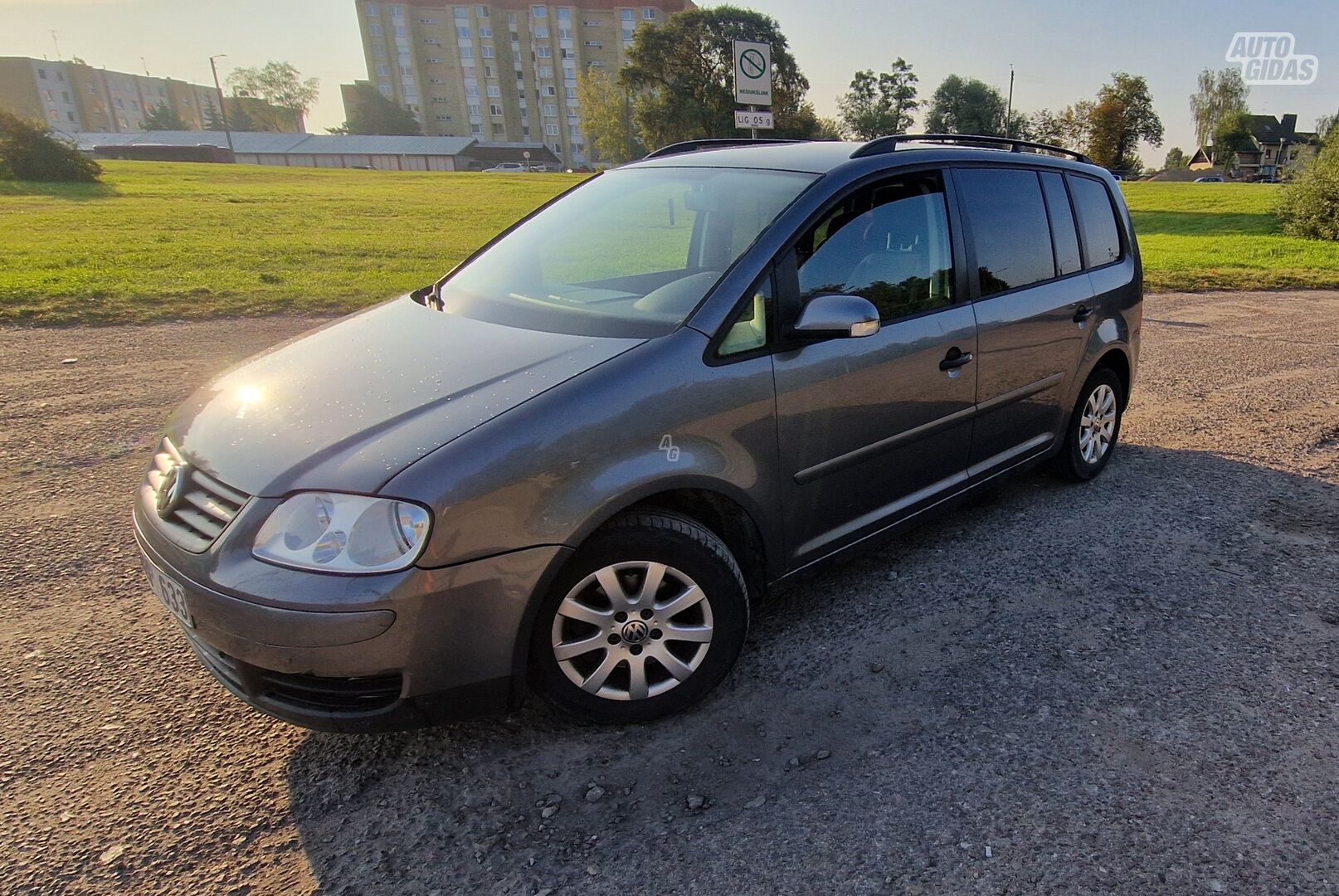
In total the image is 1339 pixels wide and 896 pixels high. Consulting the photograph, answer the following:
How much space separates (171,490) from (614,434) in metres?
1.34

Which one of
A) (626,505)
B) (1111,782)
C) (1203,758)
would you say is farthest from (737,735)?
(1203,758)

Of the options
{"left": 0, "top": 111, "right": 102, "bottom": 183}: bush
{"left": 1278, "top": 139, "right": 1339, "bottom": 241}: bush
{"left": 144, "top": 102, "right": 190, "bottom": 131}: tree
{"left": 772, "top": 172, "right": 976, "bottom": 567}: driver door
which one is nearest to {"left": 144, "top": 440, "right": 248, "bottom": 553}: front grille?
{"left": 772, "top": 172, "right": 976, "bottom": 567}: driver door

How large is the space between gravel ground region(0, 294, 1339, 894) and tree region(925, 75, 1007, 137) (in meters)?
76.3

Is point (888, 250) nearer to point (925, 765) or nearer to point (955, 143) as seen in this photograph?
point (955, 143)

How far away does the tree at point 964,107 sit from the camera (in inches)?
2918

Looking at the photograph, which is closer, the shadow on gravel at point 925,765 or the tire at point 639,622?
the shadow on gravel at point 925,765

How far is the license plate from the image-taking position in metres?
2.25

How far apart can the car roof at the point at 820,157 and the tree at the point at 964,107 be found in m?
75.3

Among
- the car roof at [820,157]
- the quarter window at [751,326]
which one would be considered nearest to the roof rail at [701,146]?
the car roof at [820,157]

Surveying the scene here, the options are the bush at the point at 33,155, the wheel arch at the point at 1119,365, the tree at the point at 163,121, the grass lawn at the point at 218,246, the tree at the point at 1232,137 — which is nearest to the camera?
the wheel arch at the point at 1119,365

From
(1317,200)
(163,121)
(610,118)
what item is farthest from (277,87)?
(1317,200)

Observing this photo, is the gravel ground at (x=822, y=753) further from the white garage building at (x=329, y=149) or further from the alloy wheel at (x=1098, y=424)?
the white garage building at (x=329, y=149)

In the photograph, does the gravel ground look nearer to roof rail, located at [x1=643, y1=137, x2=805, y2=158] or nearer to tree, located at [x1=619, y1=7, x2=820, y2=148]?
roof rail, located at [x1=643, y1=137, x2=805, y2=158]

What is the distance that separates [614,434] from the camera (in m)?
2.35
